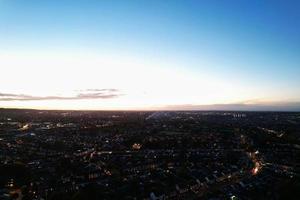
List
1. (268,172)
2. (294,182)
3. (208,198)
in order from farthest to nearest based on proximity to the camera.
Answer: (268,172), (294,182), (208,198)

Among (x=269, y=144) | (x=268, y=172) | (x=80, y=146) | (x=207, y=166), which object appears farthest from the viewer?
(x=269, y=144)

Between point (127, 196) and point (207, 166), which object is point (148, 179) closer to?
point (127, 196)

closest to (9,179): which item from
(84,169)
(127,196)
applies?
(84,169)

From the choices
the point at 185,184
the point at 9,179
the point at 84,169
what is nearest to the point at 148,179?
the point at 185,184

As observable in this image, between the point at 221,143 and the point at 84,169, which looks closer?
the point at 84,169

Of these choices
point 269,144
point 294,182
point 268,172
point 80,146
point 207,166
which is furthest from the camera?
point 269,144

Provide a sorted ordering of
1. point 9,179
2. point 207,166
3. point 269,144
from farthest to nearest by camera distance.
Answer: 1. point 269,144
2. point 207,166
3. point 9,179

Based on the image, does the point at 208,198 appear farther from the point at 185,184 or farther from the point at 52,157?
the point at 52,157

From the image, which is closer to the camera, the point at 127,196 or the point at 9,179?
the point at 127,196
